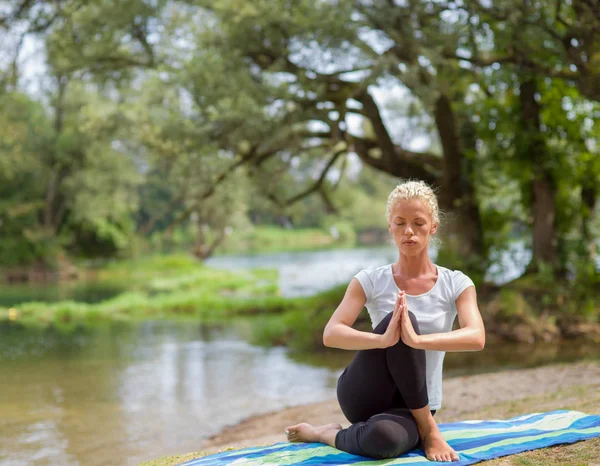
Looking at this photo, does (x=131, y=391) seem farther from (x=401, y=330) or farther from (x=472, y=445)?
(x=401, y=330)

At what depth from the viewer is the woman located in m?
3.18

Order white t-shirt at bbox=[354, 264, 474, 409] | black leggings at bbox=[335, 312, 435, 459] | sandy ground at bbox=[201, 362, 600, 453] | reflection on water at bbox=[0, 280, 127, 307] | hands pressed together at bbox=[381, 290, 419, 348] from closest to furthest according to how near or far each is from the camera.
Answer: hands pressed together at bbox=[381, 290, 419, 348] → black leggings at bbox=[335, 312, 435, 459] → white t-shirt at bbox=[354, 264, 474, 409] → sandy ground at bbox=[201, 362, 600, 453] → reflection on water at bbox=[0, 280, 127, 307]

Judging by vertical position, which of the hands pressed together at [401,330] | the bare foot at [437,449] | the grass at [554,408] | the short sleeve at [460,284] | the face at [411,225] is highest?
the face at [411,225]

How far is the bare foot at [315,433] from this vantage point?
362 cm

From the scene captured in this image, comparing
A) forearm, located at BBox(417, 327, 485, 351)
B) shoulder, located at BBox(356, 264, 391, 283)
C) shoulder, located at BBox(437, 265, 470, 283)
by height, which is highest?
shoulder, located at BBox(356, 264, 391, 283)

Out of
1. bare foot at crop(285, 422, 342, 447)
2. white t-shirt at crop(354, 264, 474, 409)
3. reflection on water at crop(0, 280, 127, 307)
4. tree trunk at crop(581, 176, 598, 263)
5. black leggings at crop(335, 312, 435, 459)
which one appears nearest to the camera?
black leggings at crop(335, 312, 435, 459)

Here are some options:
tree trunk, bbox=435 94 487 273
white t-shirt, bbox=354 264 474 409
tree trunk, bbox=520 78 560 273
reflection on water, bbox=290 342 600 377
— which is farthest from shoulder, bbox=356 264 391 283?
tree trunk, bbox=520 78 560 273

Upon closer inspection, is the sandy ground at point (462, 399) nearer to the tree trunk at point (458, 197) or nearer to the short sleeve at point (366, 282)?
the short sleeve at point (366, 282)

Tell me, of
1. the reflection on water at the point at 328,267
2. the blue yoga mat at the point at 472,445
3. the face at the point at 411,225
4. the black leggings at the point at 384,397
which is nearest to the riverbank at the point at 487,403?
the blue yoga mat at the point at 472,445

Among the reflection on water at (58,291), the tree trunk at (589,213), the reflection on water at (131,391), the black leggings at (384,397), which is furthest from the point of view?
the reflection on water at (58,291)

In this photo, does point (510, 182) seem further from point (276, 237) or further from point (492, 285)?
point (276, 237)

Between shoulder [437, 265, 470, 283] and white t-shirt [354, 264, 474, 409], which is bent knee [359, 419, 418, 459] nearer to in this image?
white t-shirt [354, 264, 474, 409]

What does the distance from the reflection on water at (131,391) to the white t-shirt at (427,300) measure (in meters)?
3.05

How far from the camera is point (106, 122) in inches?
645
